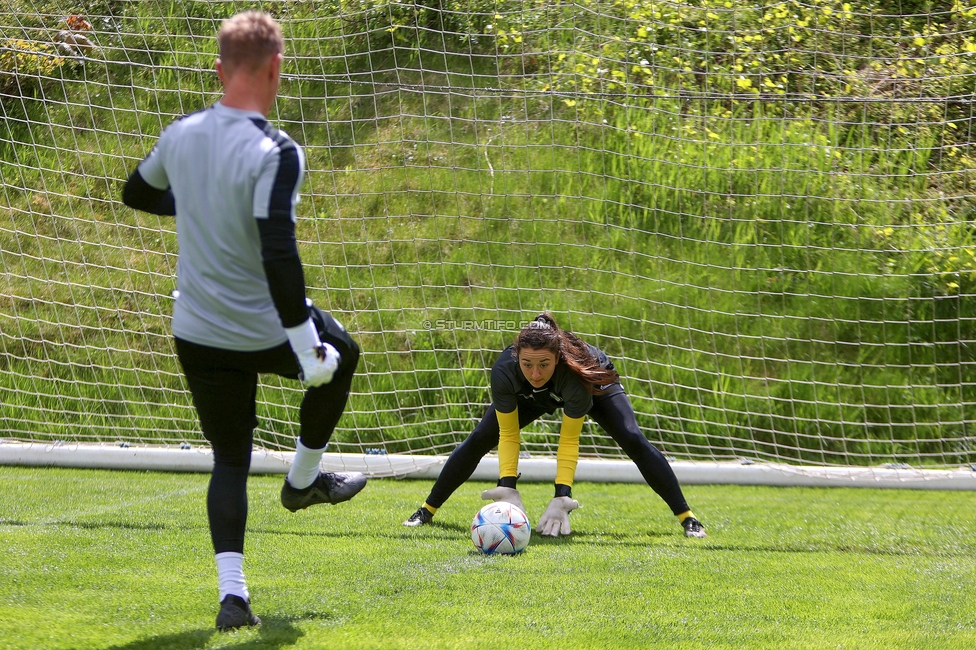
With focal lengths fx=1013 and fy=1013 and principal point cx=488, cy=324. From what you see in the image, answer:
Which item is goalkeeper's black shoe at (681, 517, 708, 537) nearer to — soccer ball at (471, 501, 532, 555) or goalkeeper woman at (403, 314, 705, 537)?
goalkeeper woman at (403, 314, 705, 537)

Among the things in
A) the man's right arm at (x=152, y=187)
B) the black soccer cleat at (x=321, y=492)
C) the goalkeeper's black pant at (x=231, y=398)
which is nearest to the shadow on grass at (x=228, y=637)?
the goalkeeper's black pant at (x=231, y=398)

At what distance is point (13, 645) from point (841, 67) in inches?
305

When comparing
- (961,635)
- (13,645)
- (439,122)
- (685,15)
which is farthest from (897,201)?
(13,645)

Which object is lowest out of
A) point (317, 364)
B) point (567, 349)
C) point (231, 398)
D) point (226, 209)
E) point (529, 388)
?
point (529, 388)

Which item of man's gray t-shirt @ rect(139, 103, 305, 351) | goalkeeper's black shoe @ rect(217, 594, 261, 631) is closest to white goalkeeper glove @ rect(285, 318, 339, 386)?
man's gray t-shirt @ rect(139, 103, 305, 351)

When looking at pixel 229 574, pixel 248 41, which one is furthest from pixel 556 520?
pixel 248 41

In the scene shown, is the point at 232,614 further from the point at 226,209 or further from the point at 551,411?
the point at 551,411

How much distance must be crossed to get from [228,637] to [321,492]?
29.0 inches

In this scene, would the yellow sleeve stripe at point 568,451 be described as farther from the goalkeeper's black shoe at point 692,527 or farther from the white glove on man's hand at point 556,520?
the goalkeeper's black shoe at point 692,527

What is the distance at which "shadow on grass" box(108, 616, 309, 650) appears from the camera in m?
3.08

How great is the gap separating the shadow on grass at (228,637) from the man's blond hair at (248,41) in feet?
5.68

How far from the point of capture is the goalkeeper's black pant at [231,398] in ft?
10.5

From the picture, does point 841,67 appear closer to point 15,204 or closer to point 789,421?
point 789,421

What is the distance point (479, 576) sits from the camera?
4184 millimetres
